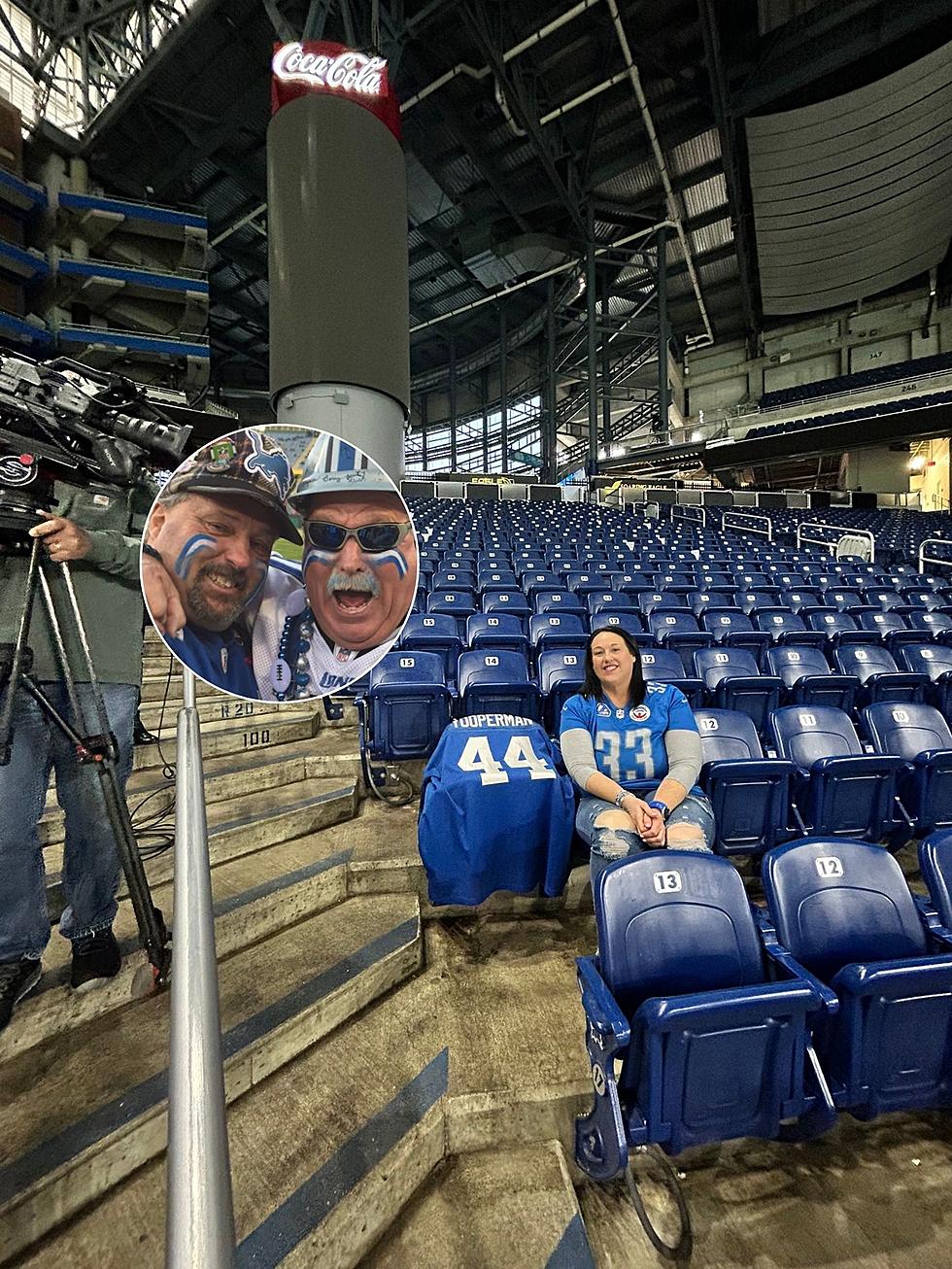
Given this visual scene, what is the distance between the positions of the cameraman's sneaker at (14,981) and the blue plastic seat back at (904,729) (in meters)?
3.36

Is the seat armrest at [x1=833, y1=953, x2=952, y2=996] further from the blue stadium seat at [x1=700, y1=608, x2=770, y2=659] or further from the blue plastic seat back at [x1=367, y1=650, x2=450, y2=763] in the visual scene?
the blue stadium seat at [x1=700, y1=608, x2=770, y2=659]

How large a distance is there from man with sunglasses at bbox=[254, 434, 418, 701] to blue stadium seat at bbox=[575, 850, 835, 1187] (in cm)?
85

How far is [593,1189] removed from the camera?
51.6 inches

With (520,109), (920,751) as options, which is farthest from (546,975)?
(520,109)

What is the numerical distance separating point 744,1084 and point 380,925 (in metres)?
1.11

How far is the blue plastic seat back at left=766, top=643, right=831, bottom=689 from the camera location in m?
3.69

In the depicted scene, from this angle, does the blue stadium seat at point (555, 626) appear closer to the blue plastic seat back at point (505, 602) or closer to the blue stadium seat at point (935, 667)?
the blue plastic seat back at point (505, 602)

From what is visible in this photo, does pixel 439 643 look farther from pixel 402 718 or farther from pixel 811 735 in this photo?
A: pixel 811 735

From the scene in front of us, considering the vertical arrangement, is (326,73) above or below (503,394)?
below

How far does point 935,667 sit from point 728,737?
230 centimetres

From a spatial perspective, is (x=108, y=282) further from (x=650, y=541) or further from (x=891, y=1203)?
(x=891, y=1203)

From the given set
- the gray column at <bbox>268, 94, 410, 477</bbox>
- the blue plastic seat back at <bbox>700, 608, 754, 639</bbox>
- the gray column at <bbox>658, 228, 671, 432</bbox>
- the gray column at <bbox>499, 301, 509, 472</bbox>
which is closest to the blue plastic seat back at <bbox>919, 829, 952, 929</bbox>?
the blue plastic seat back at <bbox>700, 608, 754, 639</bbox>

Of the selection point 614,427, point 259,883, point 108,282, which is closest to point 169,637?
point 259,883

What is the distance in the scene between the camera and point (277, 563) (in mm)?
1079
